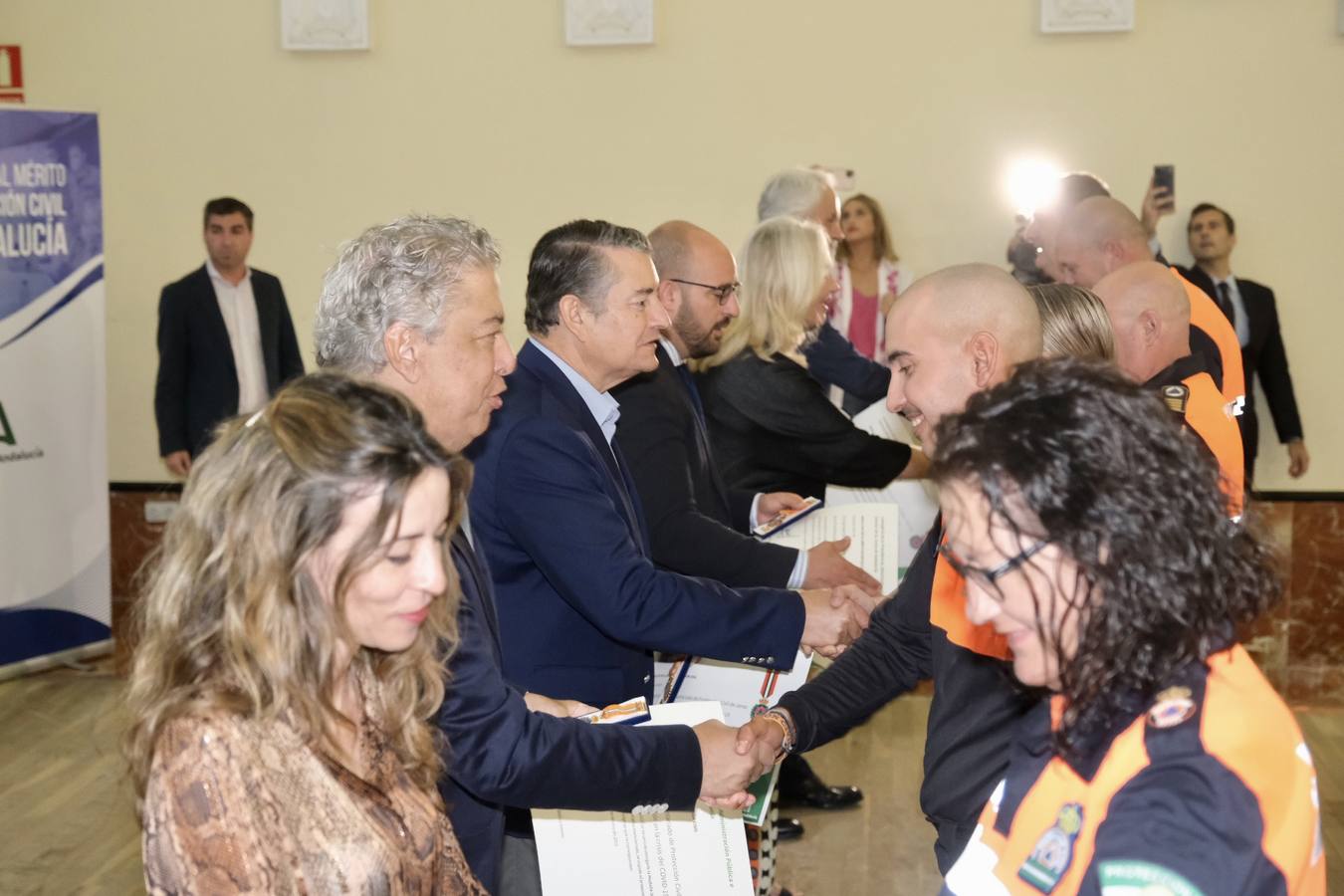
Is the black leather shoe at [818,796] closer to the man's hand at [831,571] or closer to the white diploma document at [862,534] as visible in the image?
the white diploma document at [862,534]

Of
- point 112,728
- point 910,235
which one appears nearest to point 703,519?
point 112,728

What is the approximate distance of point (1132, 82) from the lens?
706cm

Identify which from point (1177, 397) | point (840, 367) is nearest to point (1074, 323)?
point (1177, 397)

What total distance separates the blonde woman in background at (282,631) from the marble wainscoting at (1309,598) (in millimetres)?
5766

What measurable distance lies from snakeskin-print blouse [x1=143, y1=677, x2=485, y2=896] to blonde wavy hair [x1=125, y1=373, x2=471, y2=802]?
1.1 inches

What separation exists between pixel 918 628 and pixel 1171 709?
1.21 metres

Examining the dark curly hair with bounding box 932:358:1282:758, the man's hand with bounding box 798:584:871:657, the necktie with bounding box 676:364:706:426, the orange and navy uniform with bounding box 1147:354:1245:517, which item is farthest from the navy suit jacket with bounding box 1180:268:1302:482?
the dark curly hair with bounding box 932:358:1282:758

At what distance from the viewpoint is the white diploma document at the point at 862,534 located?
138 inches

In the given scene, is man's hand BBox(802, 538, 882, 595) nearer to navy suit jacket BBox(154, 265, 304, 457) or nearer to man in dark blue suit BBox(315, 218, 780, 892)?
man in dark blue suit BBox(315, 218, 780, 892)

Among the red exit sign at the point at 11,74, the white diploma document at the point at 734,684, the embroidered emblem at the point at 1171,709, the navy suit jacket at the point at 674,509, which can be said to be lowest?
the white diploma document at the point at 734,684

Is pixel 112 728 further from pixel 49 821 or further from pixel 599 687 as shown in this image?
pixel 599 687

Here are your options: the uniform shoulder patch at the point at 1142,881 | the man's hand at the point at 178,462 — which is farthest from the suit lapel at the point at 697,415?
the man's hand at the point at 178,462

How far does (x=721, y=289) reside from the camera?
4.09 meters

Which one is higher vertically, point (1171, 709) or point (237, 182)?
point (237, 182)
